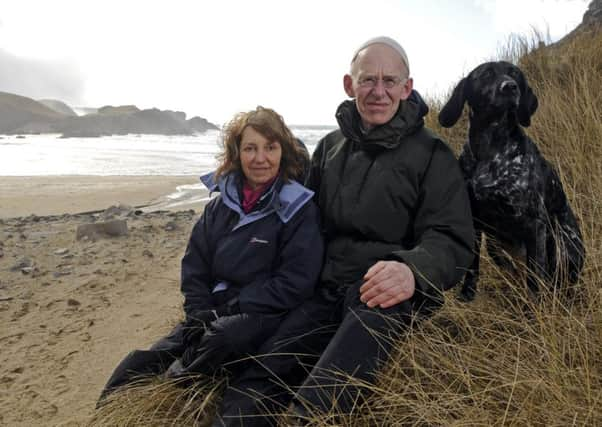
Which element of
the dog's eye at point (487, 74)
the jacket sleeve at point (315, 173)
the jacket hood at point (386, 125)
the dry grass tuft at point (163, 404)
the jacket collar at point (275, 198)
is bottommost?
the dry grass tuft at point (163, 404)

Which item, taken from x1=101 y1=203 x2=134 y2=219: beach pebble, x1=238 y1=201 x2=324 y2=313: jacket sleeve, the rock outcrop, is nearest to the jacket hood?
x1=238 y1=201 x2=324 y2=313: jacket sleeve

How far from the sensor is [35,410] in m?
2.82

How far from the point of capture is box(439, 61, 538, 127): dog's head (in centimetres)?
226

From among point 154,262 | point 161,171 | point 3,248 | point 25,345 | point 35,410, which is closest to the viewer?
point 35,410

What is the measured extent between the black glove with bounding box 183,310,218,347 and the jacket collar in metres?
0.48

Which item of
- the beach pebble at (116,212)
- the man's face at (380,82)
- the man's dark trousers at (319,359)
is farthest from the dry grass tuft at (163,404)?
the beach pebble at (116,212)

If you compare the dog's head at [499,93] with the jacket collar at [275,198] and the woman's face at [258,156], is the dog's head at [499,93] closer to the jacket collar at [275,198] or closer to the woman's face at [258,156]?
the jacket collar at [275,198]

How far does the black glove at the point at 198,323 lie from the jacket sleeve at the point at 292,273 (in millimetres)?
163

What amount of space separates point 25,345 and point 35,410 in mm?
976

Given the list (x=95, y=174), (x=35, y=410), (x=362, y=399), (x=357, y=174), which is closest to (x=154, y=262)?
(x=35, y=410)

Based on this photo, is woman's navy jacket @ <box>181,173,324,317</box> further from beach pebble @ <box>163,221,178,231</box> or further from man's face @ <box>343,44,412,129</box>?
beach pebble @ <box>163,221,178,231</box>

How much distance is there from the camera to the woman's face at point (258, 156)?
8.86 feet

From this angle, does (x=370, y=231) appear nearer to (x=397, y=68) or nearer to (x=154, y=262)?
(x=397, y=68)

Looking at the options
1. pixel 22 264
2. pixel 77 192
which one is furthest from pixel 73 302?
pixel 77 192
